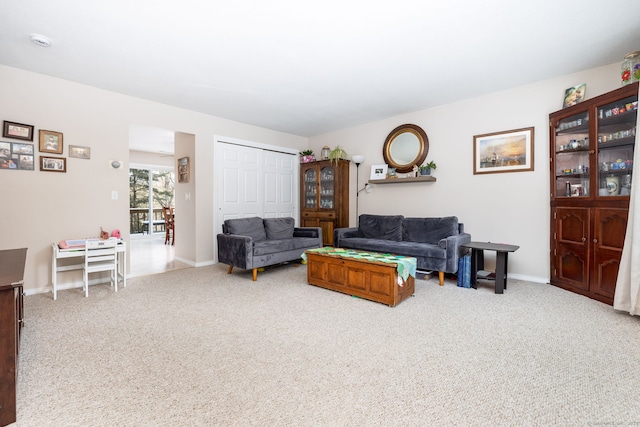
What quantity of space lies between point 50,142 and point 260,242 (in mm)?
2835

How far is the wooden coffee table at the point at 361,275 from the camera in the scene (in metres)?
3.02

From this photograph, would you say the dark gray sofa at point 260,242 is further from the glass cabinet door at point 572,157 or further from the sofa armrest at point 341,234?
the glass cabinet door at point 572,157

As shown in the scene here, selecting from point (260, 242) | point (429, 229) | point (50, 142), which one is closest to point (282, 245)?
point (260, 242)

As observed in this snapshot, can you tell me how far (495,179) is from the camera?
424 cm

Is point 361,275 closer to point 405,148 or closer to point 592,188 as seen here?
point 592,188

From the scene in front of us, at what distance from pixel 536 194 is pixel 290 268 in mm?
3652

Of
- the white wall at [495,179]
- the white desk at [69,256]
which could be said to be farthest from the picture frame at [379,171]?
the white desk at [69,256]

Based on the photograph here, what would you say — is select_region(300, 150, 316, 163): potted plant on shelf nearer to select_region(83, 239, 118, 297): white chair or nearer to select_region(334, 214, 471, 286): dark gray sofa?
select_region(334, 214, 471, 286): dark gray sofa

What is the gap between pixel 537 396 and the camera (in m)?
1.60

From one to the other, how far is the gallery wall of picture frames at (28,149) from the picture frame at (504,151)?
549 cm

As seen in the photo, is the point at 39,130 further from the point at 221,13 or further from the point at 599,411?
the point at 599,411

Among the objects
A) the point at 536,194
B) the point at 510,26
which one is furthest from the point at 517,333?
the point at 510,26

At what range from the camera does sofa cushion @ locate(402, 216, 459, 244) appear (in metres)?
4.19

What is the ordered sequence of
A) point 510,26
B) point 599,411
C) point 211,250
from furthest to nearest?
point 211,250 < point 510,26 < point 599,411
